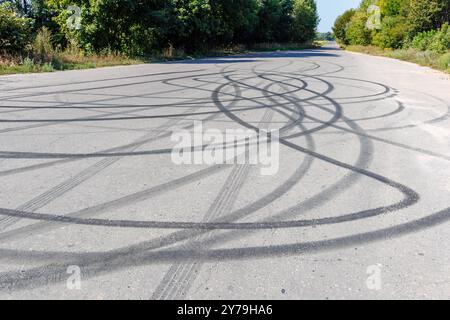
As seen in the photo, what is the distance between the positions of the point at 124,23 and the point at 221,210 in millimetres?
24612

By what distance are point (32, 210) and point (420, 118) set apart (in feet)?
26.6

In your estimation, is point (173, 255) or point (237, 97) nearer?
point (173, 255)

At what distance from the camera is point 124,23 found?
83.6 ft

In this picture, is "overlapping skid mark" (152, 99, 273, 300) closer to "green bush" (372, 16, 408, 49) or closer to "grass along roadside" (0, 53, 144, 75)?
"grass along roadside" (0, 53, 144, 75)

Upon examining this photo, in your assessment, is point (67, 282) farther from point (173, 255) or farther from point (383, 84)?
point (383, 84)

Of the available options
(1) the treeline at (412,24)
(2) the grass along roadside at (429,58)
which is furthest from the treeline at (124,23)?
(1) the treeline at (412,24)

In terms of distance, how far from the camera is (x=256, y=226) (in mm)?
3631

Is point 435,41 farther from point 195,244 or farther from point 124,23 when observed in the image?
point 195,244

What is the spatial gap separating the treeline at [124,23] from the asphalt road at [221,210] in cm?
1297

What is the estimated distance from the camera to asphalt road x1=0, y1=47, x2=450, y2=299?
2830mm

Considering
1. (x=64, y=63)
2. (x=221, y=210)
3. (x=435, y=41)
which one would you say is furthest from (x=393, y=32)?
(x=221, y=210)

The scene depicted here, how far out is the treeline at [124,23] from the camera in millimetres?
19550

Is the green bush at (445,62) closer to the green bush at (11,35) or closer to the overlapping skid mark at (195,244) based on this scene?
the overlapping skid mark at (195,244)
